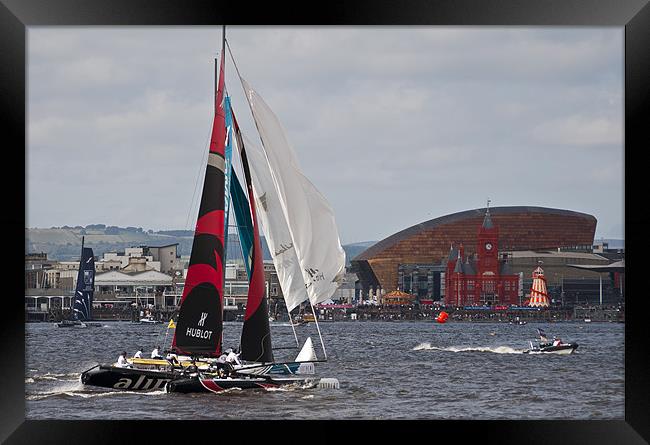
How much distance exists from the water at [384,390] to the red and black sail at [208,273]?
95 centimetres

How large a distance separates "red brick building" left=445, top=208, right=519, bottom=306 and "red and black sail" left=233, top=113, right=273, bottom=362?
81.5m

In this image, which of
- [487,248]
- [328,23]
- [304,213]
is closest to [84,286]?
[304,213]

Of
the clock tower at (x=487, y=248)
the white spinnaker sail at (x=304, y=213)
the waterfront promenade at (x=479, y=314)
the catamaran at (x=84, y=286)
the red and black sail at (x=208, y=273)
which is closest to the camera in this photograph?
the white spinnaker sail at (x=304, y=213)

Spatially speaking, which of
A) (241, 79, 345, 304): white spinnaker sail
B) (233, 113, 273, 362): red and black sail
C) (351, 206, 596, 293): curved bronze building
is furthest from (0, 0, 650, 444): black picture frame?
(351, 206, 596, 293): curved bronze building

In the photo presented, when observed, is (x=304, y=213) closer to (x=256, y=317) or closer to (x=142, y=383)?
(x=256, y=317)

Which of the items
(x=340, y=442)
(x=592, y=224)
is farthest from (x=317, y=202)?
(x=592, y=224)

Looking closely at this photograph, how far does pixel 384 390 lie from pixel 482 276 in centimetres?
8080

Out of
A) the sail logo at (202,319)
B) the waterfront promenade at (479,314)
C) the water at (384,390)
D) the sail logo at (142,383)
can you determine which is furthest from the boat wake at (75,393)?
the waterfront promenade at (479,314)

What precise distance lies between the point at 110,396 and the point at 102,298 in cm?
6579

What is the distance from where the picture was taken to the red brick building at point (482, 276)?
3875 inches

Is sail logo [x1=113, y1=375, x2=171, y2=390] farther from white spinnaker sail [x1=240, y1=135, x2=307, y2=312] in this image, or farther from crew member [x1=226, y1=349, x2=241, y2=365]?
white spinnaker sail [x1=240, y1=135, x2=307, y2=312]

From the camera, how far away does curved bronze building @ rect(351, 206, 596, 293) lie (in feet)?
353

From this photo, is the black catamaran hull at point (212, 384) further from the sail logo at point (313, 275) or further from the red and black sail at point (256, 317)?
the sail logo at point (313, 275)

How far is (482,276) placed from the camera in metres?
102
